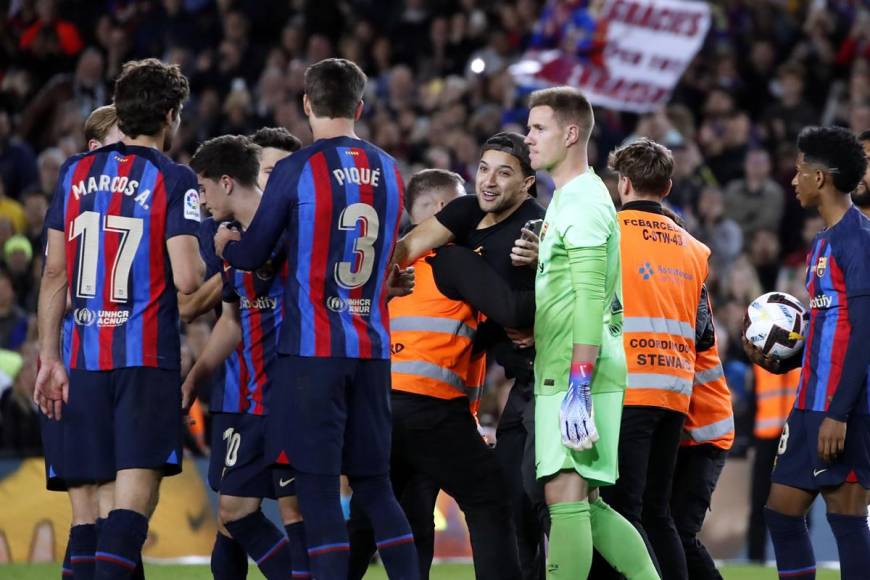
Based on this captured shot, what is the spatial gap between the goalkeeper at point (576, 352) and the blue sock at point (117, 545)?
167 centimetres

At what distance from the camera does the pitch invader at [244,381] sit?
6609 mm

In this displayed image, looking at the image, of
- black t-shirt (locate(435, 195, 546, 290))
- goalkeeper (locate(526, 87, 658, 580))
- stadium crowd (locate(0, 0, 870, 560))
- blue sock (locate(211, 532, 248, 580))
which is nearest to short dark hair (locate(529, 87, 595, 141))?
goalkeeper (locate(526, 87, 658, 580))

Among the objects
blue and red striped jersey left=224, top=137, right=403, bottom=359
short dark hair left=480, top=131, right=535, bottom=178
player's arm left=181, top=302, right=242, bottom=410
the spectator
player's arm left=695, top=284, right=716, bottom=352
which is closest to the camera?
blue and red striped jersey left=224, top=137, right=403, bottom=359

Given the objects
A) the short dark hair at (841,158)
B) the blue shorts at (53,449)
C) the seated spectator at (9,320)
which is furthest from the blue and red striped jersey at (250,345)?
the seated spectator at (9,320)

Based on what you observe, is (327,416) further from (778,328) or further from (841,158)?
(841,158)

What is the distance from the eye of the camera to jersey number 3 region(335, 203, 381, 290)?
5945 mm

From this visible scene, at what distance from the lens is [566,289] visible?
5969mm

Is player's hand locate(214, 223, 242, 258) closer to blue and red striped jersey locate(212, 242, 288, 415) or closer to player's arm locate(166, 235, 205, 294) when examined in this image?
blue and red striped jersey locate(212, 242, 288, 415)

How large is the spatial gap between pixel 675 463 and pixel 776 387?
432cm

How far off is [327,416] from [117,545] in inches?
38.9

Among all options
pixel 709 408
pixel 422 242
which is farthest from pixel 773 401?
pixel 422 242

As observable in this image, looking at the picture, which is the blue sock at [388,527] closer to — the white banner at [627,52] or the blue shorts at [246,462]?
the blue shorts at [246,462]

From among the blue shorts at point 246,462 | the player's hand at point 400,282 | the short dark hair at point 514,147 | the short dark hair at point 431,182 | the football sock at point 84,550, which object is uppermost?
the short dark hair at point 514,147

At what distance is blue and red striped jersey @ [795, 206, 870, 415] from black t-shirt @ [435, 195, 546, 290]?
1.36 m
